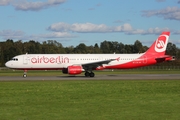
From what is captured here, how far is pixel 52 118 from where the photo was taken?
37.8ft

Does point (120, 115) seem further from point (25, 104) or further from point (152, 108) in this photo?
point (25, 104)

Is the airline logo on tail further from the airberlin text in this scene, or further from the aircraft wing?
the airberlin text

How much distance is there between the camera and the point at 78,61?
45656 millimetres

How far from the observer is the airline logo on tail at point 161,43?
4899cm

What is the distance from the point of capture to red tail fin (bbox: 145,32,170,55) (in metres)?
48.7

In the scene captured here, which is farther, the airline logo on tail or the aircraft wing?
the airline logo on tail

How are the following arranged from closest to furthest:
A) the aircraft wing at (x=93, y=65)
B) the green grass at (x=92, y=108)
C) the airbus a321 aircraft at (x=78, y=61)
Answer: the green grass at (x=92, y=108) < the aircraft wing at (x=93, y=65) < the airbus a321 aircraft at (x=78, y=61)

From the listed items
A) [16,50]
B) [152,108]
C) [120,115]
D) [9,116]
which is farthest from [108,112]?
[16,50]

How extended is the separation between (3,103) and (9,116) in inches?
136

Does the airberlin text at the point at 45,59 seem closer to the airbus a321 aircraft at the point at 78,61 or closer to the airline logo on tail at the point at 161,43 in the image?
the airbus a321 aircraft at the point at 78,61

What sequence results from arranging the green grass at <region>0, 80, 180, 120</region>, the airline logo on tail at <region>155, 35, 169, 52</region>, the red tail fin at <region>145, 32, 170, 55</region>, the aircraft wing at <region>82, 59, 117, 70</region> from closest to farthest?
the green grass at <region>0, 80, 180, 120</region> → the aircraft wing at <region>82, 59, 117, 70</region> → the red tail fin at <region>145, 32, 170, 55</region> → the airline logo on tail at <region>155, 35, 169, 52</region>

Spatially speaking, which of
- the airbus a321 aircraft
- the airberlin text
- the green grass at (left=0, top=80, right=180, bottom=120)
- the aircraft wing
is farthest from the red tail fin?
the green grass at (left=0, top=80, right=180, bottom=120)

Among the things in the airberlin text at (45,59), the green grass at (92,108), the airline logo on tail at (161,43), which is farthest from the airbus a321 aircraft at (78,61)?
the green grass at (92,108)

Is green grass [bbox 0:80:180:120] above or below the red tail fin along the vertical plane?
below
